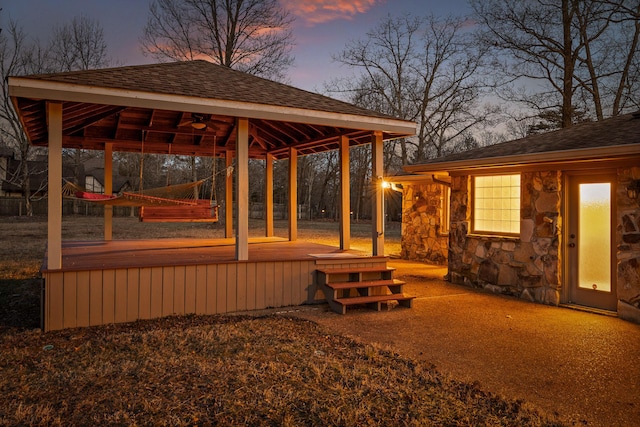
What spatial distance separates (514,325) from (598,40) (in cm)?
1299

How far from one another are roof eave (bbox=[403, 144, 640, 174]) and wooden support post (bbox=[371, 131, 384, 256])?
1.43 m

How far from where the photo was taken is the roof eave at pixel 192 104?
432cm

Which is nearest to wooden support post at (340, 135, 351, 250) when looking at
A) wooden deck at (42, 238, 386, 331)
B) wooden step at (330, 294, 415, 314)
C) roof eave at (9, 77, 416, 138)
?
wooden deck at (42, 238, 386, 331)

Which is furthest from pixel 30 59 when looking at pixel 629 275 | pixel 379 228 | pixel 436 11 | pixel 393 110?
pixel 629 275

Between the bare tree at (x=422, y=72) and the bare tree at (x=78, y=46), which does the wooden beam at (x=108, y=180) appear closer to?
the bare tree at (x=78, y=46)

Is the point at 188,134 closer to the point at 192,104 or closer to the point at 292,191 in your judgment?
the point at 292,191

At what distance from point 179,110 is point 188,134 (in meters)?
2.98

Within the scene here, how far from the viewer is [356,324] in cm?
488

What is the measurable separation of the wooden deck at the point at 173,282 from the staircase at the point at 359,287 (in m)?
0.13

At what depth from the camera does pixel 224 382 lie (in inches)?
121

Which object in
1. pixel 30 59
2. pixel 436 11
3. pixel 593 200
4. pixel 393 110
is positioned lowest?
pixel 593 200

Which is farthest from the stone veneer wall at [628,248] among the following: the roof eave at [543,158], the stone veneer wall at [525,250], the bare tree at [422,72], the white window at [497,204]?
the bare tree at [422,72]

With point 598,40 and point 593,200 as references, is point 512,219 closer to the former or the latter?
point 593,200

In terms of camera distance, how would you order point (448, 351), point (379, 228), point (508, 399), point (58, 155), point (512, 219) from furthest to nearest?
1. point (512, 219)
2. point (379, 228)
3. point (58, 155)
4. point (448, 351)
5. point (508, 399)
